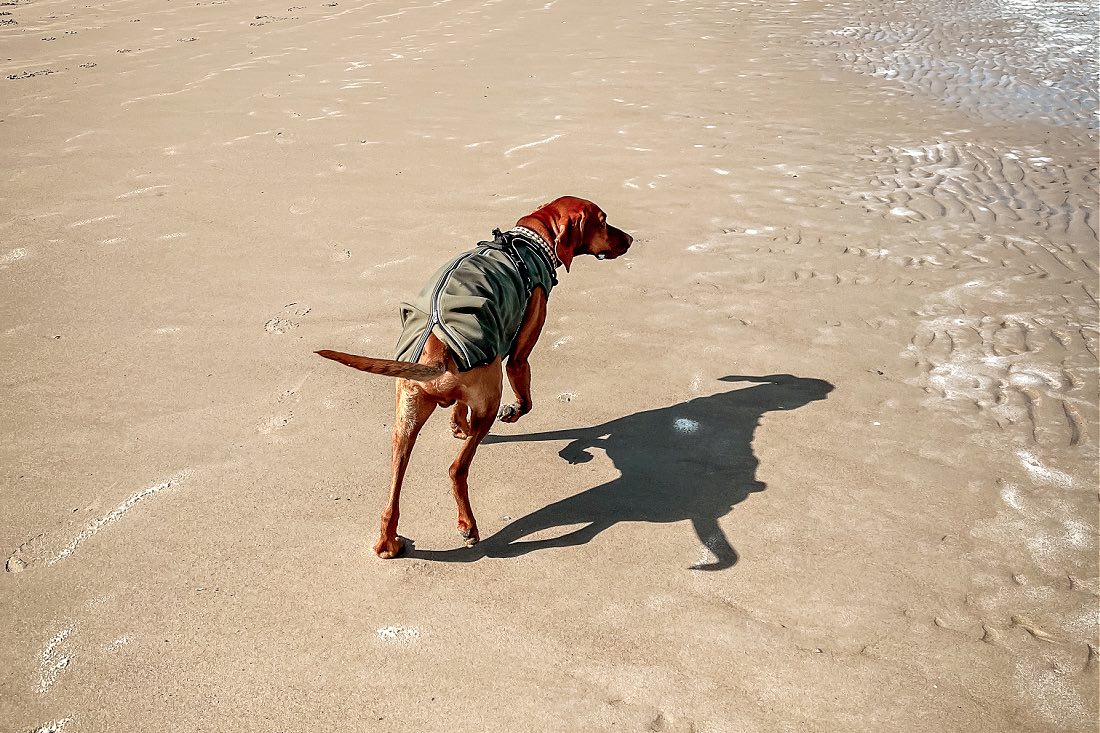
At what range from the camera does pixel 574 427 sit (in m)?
4.84

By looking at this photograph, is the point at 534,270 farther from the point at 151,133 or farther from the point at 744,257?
the point at 151,133

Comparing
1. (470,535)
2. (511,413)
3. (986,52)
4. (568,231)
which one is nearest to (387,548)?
(470,535)

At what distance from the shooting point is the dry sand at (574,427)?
3.22 m

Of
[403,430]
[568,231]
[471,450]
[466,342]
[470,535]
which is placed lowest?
[470,535]

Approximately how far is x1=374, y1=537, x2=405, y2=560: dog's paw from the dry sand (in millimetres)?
44

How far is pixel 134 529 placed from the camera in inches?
155

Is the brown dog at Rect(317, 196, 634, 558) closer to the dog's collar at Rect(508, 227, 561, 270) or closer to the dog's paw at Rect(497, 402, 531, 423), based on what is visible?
the dog's collar at Rect(508, 227, 561, 270)

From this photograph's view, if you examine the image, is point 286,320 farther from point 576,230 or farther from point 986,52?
point 986,52

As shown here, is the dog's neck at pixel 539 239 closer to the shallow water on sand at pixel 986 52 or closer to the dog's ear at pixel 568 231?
the dog's ear at pixel 568 231

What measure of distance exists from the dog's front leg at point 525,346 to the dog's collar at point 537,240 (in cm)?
21

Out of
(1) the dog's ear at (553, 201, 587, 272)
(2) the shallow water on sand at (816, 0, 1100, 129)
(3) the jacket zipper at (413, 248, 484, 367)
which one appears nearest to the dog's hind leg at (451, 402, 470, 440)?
(3) the jacket zipper at (413, 248, 484, 367)

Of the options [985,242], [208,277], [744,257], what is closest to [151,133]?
[208,277]

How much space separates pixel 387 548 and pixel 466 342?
41.7 inches

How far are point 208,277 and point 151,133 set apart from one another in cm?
412
